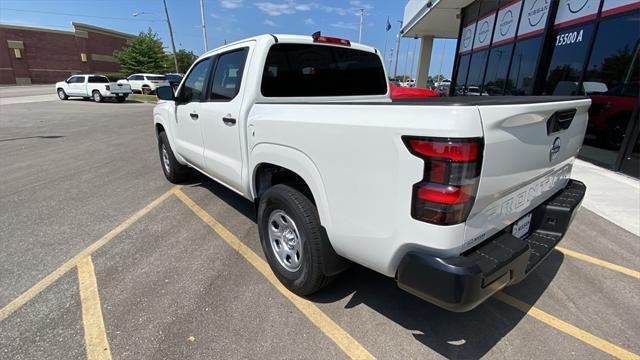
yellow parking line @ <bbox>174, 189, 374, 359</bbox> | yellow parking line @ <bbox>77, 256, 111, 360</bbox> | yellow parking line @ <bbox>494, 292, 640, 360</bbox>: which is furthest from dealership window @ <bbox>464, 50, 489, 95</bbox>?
yellow parking line @ <bbox>77, 256, 111, 360</bbox>

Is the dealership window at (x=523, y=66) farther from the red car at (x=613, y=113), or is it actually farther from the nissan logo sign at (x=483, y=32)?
the nissan logo sign at (x=483, y=32)

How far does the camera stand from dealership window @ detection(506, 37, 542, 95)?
386 inches

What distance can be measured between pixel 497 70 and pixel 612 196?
806 centimetres

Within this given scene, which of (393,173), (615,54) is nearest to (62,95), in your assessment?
(393,173)

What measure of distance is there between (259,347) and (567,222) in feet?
7.69

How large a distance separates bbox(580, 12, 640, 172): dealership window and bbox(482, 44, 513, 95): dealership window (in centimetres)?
389

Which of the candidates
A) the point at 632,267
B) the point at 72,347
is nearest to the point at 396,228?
the point at 72,347

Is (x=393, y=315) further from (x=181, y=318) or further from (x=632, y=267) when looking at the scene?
(x=632, y=267)

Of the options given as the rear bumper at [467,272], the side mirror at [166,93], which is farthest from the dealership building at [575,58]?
the side mirror at [166,93]

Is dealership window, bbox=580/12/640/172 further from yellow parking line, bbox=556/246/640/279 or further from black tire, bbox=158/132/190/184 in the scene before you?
black tire, bbox=158/132/190/184

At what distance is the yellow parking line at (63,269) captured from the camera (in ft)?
8.52

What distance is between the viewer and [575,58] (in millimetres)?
8305

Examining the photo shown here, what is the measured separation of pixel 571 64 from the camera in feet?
27.7

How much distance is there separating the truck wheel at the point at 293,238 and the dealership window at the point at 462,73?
1474 cm
